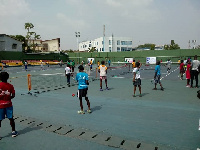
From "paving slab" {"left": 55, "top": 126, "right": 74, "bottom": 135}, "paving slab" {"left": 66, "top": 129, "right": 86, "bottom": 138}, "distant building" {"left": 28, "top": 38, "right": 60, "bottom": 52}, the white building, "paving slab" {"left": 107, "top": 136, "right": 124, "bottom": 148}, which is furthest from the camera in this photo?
the white building

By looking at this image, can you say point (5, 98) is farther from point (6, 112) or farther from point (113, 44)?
point (113, 44)

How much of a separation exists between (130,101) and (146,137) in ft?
13.5

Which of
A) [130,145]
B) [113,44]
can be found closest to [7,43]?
[130,145]

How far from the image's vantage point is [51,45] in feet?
254

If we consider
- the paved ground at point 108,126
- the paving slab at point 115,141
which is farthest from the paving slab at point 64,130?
the paving slab at point 115,141

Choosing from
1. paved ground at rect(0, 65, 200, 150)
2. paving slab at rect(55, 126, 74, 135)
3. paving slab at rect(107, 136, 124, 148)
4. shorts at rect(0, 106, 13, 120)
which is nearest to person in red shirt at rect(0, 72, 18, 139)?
shorts at rect(0, 106, 13, 120)

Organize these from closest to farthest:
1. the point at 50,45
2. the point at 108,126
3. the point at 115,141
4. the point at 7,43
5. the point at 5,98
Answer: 1. the point at 115,141
2. the point at 5,98
3. the point at 108,126
4. the point at 7,43
5. the point at 50,45

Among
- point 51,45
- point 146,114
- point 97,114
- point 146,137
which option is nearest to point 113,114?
point 97,114

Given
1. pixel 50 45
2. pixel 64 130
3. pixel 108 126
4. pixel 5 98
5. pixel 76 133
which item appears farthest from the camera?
pixel 50 45

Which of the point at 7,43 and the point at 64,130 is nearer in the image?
the point at 64,130

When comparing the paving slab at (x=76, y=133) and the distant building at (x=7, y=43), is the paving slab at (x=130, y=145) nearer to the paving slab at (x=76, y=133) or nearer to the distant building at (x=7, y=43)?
the paving slab at (x=76, y=133)

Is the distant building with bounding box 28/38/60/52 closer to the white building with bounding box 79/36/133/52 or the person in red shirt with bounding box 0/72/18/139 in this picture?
the white building with bounding box 79/36/133/52

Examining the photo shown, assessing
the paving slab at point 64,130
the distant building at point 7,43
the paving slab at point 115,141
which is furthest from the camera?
the distant building at point 7,43

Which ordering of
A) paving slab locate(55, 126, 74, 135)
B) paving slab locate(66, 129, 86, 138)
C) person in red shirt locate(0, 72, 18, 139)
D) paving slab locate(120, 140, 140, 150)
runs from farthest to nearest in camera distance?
paving slab locate(55, 126, 74, 135) < paving slab locate(66, 129, 86, 138) < person in red shirt locate(0, 72, 18, 139) < paving slab locate(120, 140, 140, 150)
